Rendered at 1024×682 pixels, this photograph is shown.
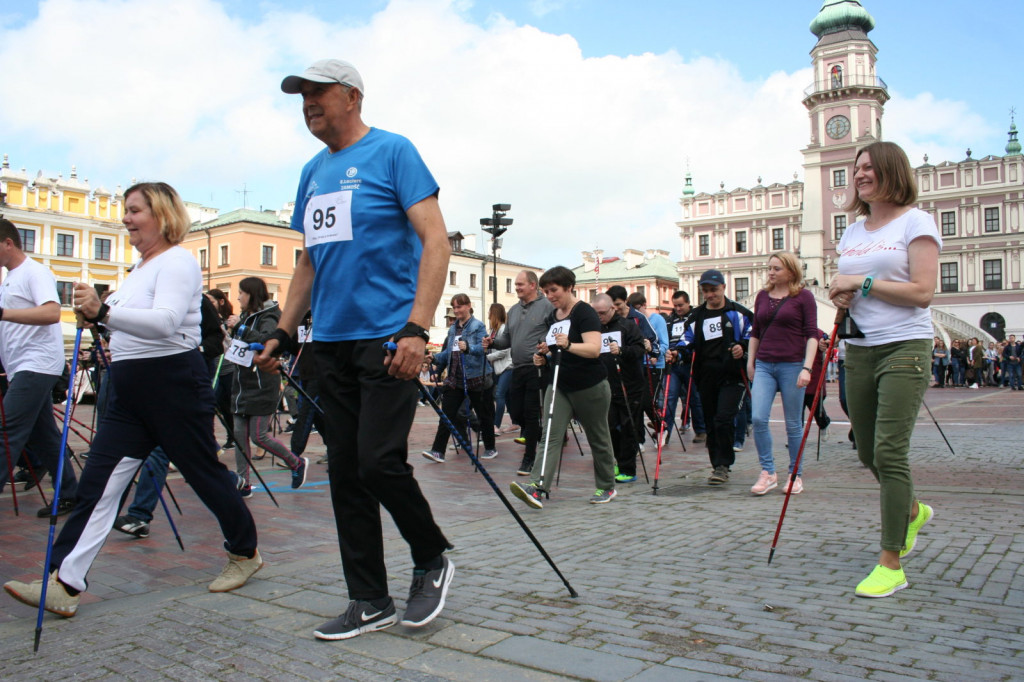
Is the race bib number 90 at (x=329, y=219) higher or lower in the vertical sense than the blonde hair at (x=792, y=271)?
lower

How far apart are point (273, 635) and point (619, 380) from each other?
227 inches

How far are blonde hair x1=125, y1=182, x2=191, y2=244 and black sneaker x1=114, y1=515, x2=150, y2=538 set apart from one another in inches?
83.0

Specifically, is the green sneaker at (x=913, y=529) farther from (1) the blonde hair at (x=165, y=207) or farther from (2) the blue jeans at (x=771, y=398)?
(1) the blonde hair at (x=165, y=207)

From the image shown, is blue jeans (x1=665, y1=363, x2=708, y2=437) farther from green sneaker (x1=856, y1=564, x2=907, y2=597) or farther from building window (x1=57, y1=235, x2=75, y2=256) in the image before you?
building window (x1=57, y1=235, x2=75, y2=256)

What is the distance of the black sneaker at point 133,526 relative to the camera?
5.25 m

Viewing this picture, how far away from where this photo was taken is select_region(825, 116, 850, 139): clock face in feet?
222

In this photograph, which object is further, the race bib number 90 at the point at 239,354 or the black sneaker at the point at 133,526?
the black sneaker at the point at 133,526

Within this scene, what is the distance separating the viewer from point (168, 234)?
13.6 feet

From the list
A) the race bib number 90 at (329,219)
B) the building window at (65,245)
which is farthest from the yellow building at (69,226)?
the race bib number 90 at (329,219)

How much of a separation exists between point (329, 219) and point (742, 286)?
243ft

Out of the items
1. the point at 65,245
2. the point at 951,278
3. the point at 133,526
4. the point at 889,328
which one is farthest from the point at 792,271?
the point at 951,278

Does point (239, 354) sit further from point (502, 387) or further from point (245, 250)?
point (245, 250)

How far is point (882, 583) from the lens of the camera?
371 cm

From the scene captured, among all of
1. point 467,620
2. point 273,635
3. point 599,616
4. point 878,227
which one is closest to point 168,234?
point 273,635
